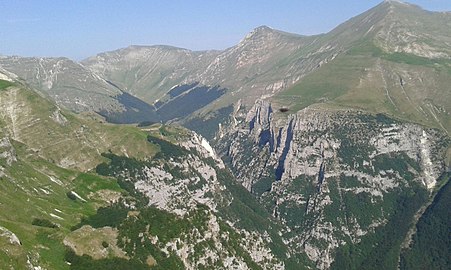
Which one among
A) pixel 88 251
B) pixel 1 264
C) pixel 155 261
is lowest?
pixel 155 261

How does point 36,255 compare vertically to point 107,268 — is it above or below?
above

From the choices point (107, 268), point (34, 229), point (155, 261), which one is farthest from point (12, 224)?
point (155, 261)

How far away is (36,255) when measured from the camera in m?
158

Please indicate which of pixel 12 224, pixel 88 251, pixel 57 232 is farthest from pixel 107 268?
pixel 12 224

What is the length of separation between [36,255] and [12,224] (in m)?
23.1

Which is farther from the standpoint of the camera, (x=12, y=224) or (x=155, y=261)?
(x=155, y=261)

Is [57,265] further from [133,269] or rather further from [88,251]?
[133,269]

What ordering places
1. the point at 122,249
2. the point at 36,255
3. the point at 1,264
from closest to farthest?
1. the point at 1,264
2. the point at 36,255
3. the point at 122,249

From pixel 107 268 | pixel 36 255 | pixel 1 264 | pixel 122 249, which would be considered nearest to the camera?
pixel 1 264

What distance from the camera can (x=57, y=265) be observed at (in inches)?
6348

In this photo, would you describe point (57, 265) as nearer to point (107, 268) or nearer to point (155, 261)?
point (107, 268)

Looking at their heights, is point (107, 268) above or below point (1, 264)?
below

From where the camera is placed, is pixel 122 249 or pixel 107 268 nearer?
pixel 107 268

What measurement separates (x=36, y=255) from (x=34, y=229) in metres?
21.5
